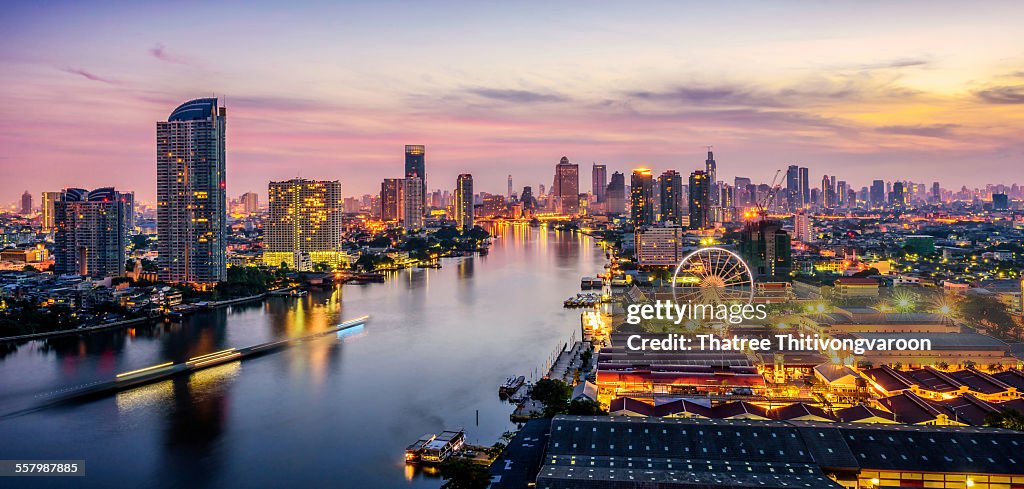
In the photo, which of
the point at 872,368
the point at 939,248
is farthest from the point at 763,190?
the point at 872,368

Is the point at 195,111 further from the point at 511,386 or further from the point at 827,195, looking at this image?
the point at 827,195

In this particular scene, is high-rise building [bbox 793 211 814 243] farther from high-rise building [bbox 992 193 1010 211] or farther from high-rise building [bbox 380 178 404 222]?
high-rise building [bbox 992 193 1010 211]

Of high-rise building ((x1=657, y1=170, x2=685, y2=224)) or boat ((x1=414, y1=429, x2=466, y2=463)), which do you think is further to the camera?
high-rise building ((x1=657, y1=170, x2=685, y2=224))

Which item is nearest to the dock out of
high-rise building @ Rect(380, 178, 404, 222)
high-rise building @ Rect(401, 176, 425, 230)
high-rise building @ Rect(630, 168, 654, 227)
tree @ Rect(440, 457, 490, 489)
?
tree @ Rect(440, 457, 490, 489)

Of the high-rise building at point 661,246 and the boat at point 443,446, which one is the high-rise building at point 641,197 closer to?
the high-rise building at point 661,246

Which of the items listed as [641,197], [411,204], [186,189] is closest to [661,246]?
[186,189]
